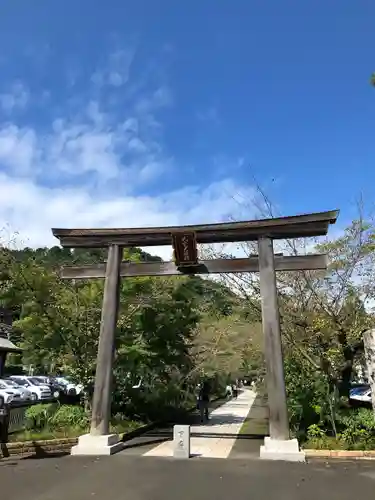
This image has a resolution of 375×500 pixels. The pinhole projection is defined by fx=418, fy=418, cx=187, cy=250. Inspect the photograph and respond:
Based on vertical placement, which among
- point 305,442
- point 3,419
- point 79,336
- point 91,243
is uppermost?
point 91,243

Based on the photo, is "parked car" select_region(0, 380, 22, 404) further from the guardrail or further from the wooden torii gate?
the wooden torii gate

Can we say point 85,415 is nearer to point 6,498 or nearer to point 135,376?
point 135,376

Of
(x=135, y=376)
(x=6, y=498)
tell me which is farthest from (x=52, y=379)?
(x=6, y=498)

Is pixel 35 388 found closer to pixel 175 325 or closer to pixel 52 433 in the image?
pixel 175 325

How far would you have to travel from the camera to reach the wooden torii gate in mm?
9453

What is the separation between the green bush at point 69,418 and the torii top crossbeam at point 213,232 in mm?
5292

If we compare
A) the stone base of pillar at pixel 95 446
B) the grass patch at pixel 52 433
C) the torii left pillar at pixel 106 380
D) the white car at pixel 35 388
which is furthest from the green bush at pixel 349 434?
the white car at pixel 35 388

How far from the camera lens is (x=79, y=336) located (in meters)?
13.9

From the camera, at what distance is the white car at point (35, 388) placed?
25.7m

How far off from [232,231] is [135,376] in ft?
24.8

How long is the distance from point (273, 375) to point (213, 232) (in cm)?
388

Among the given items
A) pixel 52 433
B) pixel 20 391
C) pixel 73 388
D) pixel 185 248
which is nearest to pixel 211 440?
pixel 52 433

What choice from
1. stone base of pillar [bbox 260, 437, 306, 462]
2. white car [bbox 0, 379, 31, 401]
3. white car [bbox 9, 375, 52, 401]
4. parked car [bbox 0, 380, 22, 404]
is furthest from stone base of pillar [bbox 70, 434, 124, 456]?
white car [bbox 9, 375, 52, 401]

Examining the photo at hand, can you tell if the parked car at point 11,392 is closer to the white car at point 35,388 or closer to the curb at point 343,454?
the white car at point 35,388
